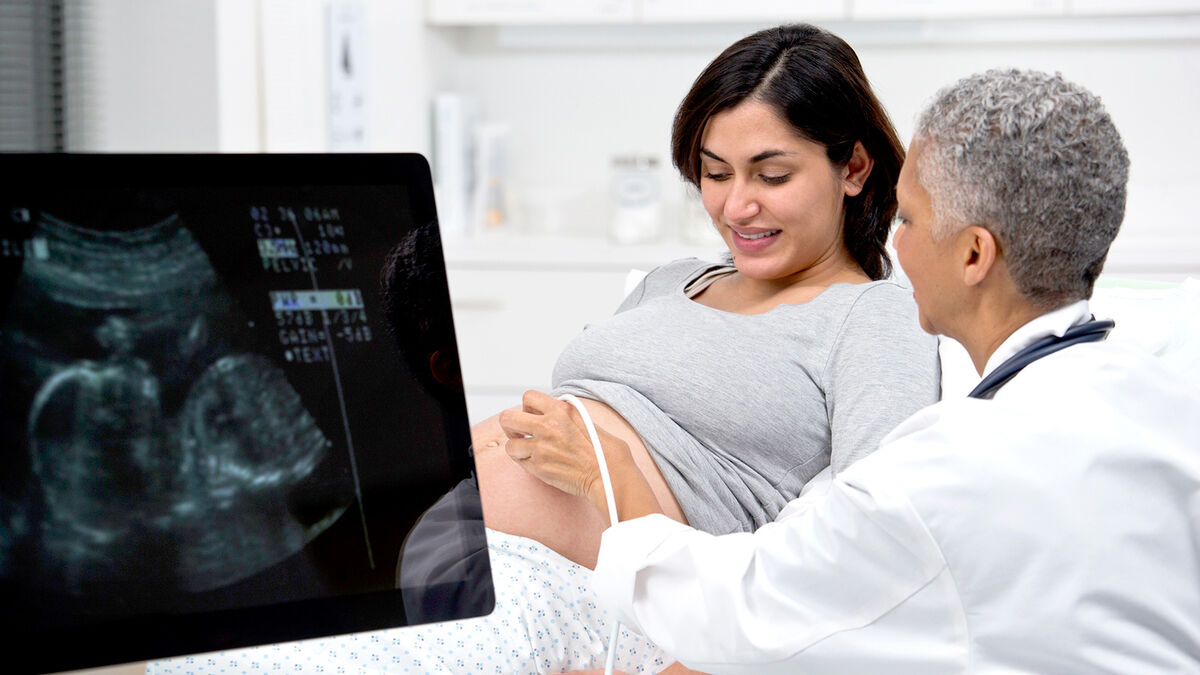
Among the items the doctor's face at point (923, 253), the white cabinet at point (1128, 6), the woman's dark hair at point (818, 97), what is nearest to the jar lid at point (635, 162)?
the white cabinet at point (1128, 6)

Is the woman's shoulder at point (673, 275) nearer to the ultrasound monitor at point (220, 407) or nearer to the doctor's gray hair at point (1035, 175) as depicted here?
the doctor's gray hair at point (1035, 175)

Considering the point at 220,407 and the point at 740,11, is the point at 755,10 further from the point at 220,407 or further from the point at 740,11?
the point at 220,407

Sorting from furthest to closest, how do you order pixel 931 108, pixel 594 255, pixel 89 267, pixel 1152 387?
pixel 594 255
pixel 931 108
pixel 1152 387
pixel 89 267

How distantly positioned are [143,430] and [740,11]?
2501 millimetres

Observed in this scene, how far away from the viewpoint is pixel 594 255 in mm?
2844

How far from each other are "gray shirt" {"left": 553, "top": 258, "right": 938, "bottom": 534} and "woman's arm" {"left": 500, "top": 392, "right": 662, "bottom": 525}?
12cm

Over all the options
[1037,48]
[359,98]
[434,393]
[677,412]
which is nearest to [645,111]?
[359,98]

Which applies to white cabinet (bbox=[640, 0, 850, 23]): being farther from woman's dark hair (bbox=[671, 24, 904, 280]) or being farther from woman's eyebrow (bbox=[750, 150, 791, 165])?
woman's eyebrow (bbox=[750, 150, 791, 165])

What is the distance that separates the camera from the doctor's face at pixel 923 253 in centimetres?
94

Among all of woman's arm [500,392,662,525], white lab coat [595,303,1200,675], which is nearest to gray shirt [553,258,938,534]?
woman's arm [500,392,662,525]

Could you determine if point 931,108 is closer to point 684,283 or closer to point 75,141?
point 684,283

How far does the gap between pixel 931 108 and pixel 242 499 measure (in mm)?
654

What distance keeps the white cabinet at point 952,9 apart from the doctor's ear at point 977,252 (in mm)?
2125

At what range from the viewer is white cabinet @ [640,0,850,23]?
9.34 ft
